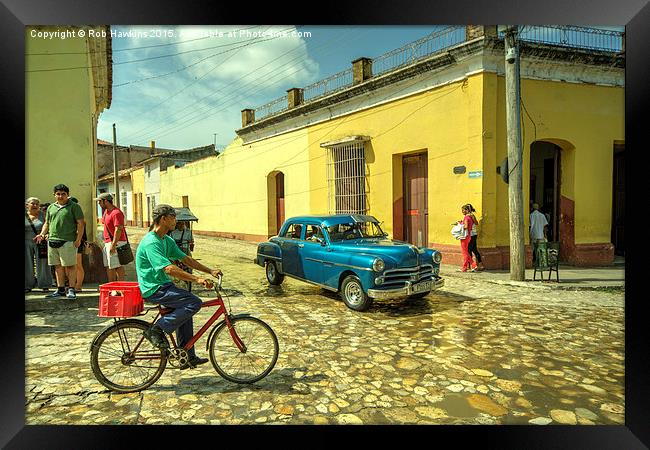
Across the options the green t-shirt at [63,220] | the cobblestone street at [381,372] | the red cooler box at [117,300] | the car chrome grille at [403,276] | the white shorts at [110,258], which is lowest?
the cobblestone street at [381,372]

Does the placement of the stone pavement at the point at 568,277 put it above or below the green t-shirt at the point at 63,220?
below

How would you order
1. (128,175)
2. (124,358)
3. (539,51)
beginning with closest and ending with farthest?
(124,358), (128,175), (539,51)

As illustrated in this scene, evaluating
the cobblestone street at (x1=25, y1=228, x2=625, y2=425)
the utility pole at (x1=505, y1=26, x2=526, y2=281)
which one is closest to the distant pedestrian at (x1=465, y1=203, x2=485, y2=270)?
the utility pole at (x1=505, y1=26, x2=526, y2=281)

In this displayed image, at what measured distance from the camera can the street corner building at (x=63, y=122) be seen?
4332mm

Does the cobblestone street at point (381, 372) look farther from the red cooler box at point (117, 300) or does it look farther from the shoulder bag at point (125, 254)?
the red cooler box at point (117, 300)

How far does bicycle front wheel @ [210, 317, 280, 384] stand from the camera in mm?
3246

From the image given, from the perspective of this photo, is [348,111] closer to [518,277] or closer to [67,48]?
[518,277]

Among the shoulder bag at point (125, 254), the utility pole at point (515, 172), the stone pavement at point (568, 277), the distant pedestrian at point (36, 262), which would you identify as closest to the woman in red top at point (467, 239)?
the stone pavement at point (568, 277)

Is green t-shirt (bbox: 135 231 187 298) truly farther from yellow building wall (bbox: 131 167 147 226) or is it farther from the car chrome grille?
the car chrome grille

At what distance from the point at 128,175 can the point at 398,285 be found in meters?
4.81

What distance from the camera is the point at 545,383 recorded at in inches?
127

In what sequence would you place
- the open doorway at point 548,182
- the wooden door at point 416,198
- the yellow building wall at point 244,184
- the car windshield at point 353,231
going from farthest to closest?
the wooden door at point 416,198, the open doorway at point 548,182, the yellow building wall at point 244,184, the car windshield at point 353,231

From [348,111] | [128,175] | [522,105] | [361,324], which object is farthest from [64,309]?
[522,105]
